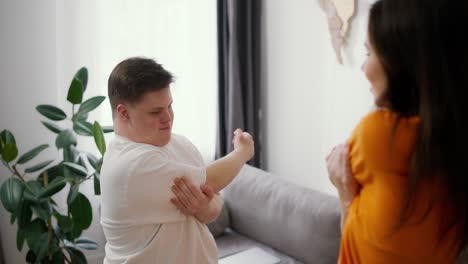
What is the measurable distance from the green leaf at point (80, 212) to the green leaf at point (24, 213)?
182mm

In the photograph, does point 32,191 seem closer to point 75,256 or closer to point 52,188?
point 52,188

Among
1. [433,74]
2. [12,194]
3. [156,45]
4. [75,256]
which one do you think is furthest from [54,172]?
[433,74]

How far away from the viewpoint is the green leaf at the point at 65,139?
213cm

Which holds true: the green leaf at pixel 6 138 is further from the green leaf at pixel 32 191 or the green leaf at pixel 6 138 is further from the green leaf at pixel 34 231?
the green leaf at pixel 34 231

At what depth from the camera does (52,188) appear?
1992 mm

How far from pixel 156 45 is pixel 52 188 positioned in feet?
3.83

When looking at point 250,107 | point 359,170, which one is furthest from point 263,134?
point 359,170

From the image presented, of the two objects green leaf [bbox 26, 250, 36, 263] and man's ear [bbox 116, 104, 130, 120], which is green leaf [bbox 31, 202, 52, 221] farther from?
man's ear [bbox 116, 104, 130, 120]

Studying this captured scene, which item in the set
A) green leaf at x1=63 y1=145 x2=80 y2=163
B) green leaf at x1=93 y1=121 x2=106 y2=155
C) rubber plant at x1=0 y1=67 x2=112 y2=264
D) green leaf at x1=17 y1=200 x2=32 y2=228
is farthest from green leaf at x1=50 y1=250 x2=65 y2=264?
green leaf at x1=93 y1=121 x2=106 y2=155

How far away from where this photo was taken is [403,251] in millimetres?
892

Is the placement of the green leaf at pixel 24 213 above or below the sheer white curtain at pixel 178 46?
below

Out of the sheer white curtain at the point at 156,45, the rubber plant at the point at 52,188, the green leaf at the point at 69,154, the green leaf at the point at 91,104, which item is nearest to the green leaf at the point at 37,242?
the rubber plant at the point at 52,188

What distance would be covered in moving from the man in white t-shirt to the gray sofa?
1.14 m

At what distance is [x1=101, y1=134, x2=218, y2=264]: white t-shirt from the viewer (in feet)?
3.92
